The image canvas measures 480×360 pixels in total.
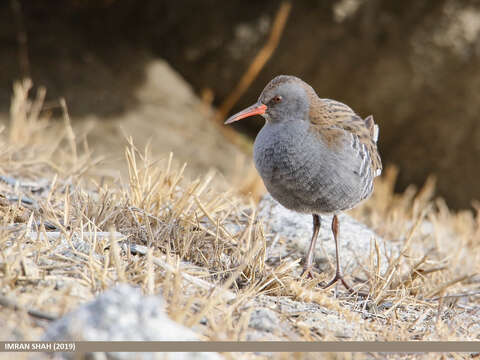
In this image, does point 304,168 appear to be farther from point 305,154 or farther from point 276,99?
point 276,99

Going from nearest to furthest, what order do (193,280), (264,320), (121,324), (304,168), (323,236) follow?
(121,324) < (264,320) < (193,280) < (304,168) < (323,236)

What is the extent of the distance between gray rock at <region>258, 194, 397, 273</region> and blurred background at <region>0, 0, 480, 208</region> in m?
2.66

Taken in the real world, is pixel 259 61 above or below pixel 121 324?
above

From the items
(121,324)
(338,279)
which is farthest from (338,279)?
(121,324)

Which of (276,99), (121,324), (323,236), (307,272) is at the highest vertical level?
(276,99)

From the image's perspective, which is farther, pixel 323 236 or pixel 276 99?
pixel 323 236

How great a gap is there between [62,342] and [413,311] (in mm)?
1892

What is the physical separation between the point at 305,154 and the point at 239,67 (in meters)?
4.60

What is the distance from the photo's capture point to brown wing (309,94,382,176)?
323cm

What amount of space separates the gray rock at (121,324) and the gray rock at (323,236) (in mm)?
1765

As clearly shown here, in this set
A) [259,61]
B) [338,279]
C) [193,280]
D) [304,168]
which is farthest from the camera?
[259,61]

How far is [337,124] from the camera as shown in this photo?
337cm

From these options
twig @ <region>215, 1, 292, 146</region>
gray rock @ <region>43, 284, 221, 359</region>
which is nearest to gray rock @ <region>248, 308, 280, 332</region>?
gray rock @ <region>43, 284, 221, 359</region>

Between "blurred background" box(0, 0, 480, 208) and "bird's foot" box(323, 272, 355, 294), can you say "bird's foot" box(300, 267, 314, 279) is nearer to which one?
"bird's foot" box(323, 272, 355, 294)
